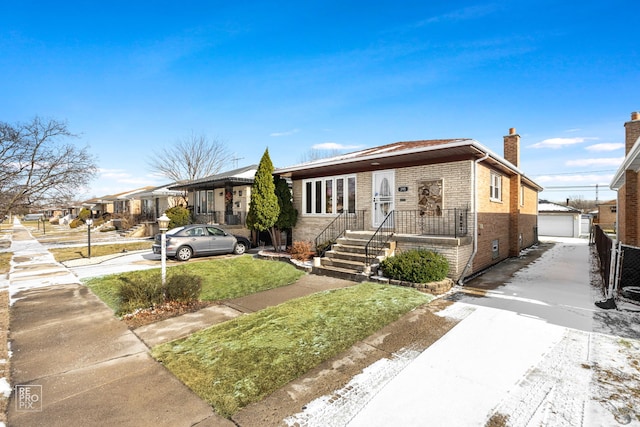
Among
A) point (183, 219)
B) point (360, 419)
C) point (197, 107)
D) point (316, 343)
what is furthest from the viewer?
point (183, 219)

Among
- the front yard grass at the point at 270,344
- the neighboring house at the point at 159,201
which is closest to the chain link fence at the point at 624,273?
the front yard grass at the point at 270,344

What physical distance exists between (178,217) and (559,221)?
3242cm

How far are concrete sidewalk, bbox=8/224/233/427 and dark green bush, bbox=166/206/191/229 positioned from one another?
47.8 feet

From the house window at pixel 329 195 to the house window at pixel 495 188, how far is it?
5064mm

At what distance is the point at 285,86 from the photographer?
1523cm

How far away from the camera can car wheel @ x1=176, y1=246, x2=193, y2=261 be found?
12515mm

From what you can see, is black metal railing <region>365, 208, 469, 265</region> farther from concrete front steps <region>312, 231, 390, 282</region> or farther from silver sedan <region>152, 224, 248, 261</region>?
silver sedan <region>152, 224, 248, 261</region>

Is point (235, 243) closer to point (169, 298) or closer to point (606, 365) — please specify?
point (169, 298)

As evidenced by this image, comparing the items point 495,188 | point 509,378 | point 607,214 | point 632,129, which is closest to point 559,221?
point 632,129

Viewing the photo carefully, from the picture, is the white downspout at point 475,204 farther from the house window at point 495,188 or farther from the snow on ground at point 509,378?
the snow on ground at point 509,378

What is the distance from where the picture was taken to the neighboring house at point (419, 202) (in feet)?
29.8

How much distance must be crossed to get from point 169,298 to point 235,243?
7555 millimetres

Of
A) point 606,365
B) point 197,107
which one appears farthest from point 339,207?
point 197,107

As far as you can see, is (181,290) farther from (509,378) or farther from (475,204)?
(475,204)
